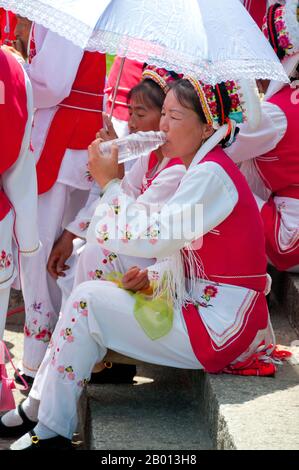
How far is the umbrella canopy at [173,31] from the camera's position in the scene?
346cm

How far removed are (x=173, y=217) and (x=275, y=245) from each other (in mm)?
1289

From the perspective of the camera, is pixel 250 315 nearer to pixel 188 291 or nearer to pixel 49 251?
pixel 188 291

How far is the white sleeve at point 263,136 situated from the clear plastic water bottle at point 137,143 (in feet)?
2.31

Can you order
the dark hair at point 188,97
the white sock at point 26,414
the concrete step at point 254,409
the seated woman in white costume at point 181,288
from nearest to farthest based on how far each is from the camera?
the concrete step at point 254,409 < the seated woman in white costume at point 181,288 < the dark hair at point 188,97 < the white sock at point 26,414

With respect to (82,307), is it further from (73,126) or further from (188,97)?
(73,126)

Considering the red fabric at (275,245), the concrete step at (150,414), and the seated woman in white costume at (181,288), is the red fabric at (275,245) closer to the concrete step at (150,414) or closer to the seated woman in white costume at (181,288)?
the concrete step at (150,414)

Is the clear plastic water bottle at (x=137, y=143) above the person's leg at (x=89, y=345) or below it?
above

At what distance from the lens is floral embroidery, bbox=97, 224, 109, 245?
11.7ft

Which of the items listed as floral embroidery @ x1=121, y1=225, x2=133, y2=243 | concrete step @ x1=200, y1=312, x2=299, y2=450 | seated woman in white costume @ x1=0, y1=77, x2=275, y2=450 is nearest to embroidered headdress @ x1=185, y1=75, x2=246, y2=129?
seated woman in white costume @ x1=0, y1=77, x2=275, y2=450

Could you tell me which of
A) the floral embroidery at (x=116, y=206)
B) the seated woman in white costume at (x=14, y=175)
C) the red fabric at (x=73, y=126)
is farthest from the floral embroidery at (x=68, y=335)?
the red fabric at (x=73, y=126)

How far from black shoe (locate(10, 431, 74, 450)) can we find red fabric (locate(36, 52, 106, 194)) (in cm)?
139

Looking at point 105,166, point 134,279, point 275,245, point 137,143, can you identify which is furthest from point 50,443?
point 275,245

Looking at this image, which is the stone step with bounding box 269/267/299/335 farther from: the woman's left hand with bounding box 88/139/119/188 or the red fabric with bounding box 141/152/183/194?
the woman's left hand with bounding box 88/139/119/188

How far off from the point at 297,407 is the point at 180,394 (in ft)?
2.75
